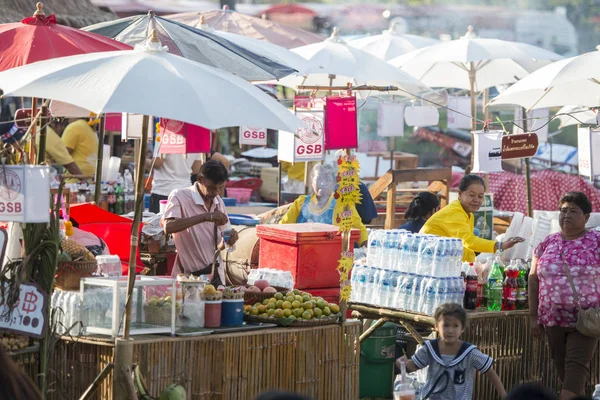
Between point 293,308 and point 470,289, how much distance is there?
60.0 inches

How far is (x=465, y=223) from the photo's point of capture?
8531 mm

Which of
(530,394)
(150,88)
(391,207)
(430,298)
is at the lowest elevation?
(530,394)

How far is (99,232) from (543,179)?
8.19 m

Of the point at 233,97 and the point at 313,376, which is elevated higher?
the point at 233,97

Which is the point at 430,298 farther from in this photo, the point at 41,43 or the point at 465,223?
the point at 41,43

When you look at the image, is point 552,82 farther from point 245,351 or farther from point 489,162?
point 245,351

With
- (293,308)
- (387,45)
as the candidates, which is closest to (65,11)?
(387,45)

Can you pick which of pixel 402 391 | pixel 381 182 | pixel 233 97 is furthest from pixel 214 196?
pixel 381 182

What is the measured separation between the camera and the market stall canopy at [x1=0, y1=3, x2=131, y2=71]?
7285 mm

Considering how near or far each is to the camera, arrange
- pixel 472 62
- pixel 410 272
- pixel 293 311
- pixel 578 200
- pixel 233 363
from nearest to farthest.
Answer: pixel 233 363
pixel 293 311
pixel 578 200
pixel 410 272
pixel 472 62

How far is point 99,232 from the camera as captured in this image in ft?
28.8

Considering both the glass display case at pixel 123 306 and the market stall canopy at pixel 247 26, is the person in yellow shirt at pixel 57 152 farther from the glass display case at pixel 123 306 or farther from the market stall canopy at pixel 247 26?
the glass display case at pixel 123 306

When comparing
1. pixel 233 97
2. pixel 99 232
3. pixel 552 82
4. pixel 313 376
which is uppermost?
pixel 552 82

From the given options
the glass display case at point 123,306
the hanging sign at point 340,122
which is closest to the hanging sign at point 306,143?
the hanging sign at point 340,122
